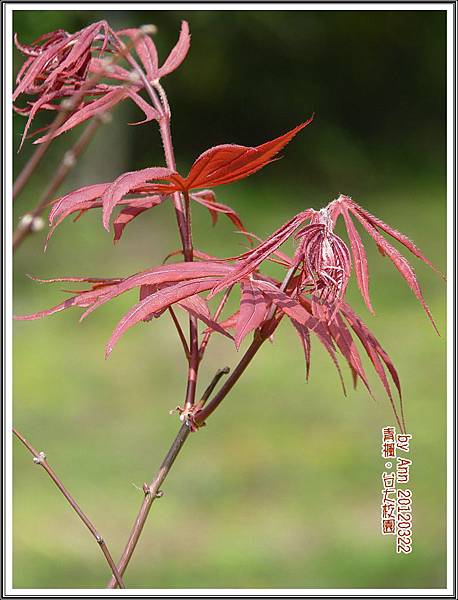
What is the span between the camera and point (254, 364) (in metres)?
4.09

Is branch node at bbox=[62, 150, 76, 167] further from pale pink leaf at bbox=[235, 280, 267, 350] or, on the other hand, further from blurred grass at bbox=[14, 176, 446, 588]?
blurred grass at bbox=[14, 176, 446, 588]

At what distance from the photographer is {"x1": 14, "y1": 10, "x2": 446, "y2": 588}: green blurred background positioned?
8.89 feet

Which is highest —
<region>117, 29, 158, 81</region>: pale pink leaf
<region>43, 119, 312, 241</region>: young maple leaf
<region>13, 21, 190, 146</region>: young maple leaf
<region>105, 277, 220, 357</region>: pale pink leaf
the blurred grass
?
the blurred grass

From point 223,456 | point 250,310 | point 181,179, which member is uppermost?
point 223,456

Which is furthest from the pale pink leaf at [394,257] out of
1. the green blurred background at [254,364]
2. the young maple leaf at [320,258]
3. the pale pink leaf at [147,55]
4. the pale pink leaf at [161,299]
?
the green blurred background at [254,364]

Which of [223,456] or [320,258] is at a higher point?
[223,456]

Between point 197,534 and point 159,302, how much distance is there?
2.35 metres

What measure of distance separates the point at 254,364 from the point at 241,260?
11.4 feet

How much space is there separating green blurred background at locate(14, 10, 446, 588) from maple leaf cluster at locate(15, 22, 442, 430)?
2007 mm

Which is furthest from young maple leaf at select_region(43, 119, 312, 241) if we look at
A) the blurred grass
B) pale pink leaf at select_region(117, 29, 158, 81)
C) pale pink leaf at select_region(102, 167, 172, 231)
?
the blurred grass

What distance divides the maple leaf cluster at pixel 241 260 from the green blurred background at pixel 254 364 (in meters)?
2.01

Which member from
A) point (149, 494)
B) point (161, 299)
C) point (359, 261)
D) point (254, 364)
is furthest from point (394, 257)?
point (254, 364)

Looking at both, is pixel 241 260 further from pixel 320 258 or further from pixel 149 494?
pixel 149 494

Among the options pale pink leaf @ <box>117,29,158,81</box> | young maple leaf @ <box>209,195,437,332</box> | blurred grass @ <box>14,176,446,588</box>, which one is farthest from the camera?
blurred grass @ <box>14,176,446,588</box>
